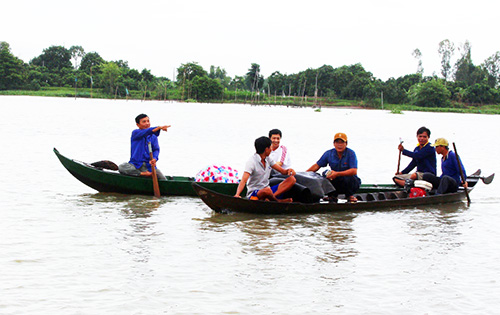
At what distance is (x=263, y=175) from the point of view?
9.10m

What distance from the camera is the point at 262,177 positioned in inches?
359

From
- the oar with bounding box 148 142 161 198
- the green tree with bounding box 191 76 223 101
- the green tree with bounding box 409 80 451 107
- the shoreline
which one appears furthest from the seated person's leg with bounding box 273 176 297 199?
the green tree with bounding box 191 76 223 101

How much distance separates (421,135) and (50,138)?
18920mm

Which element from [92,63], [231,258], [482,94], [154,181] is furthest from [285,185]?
[92,63]

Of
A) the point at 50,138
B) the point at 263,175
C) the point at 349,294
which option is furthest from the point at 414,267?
the point at 50,138

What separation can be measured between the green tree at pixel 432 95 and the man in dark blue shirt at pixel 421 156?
284 feet

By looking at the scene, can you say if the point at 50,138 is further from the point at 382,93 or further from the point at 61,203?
the point at 382,93

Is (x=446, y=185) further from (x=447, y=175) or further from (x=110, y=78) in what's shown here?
(x=110, y=78)

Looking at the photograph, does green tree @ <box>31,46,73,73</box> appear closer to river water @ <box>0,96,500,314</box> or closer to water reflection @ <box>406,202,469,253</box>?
river water @ <box>0,96,500,314</box>

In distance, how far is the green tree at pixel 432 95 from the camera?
94.1 metres

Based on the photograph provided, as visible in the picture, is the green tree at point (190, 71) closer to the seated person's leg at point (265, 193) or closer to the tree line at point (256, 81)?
the tree line at point (256, 81)

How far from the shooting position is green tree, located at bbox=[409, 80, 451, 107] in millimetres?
94062

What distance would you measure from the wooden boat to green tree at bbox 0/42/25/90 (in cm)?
10910

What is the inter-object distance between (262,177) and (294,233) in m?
1.02
